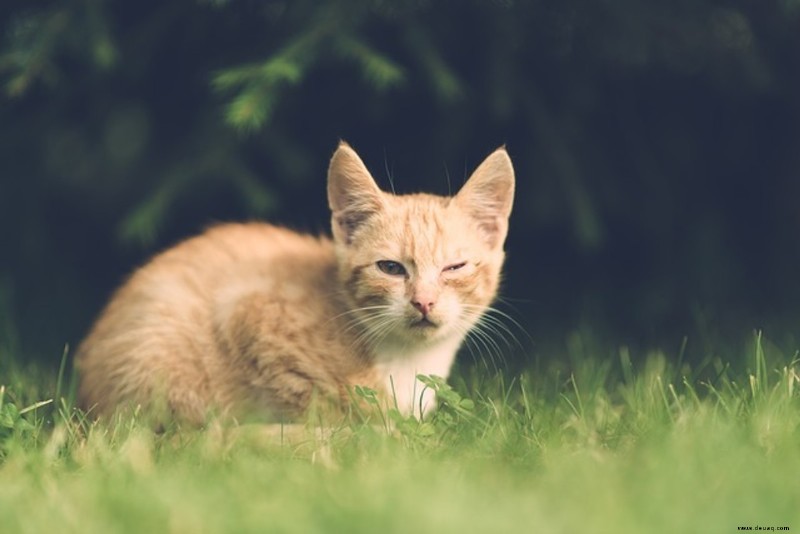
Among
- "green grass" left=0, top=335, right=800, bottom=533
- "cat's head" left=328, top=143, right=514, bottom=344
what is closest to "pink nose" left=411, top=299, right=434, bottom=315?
"cat's head" left=328, top=143, right=514, bottom=344

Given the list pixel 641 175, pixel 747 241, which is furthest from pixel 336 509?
pixel 747 241

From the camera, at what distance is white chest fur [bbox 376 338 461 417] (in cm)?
291

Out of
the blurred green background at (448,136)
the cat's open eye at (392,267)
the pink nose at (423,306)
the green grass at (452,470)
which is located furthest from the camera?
the blurred green background at (448,136)

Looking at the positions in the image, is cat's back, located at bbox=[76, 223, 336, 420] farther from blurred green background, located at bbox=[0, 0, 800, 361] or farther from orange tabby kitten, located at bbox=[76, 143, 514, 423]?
blurred green background, located at bbox=[0, 0, 800, 361]

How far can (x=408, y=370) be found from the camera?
2945 millimetres

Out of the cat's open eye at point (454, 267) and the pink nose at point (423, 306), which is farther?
the cat's open eye at point (454, 267)

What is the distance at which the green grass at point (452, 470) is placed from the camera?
183 cm

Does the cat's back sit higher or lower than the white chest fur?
higher

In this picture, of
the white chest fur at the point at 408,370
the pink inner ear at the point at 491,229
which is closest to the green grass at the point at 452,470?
the white chest fur at the point at 408,370

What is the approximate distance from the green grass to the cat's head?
0.88 feet

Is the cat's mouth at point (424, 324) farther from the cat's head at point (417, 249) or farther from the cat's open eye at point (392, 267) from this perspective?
the cat's open eye at point (392, 267)

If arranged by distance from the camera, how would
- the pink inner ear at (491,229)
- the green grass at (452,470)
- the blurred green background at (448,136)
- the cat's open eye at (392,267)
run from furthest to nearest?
the blurred green background at (448,136) → the pink inner ear at (491,229) → the cat's open eye at (392,267) → the green grass at (452,470)

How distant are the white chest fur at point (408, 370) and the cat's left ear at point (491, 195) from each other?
0.38m

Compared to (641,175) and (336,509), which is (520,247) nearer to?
(641,175)
